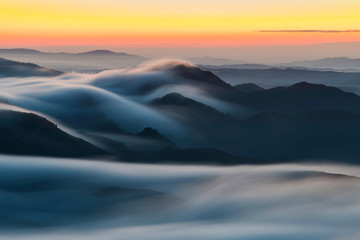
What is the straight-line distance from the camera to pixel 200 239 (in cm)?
5975

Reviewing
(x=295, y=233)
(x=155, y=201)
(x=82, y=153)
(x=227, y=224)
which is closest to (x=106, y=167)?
(x=82, y=153)

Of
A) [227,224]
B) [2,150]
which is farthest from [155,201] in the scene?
[2,150]

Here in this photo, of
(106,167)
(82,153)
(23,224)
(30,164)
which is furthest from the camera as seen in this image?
(82,153)

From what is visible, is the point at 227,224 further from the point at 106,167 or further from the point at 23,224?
the point at 106,167

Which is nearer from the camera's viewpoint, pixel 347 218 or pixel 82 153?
pixel 347 218

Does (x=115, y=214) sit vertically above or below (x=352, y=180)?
below

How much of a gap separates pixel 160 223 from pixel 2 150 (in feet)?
291

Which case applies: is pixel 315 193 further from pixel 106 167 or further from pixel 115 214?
pixel 106 167

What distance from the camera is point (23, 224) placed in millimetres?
80750

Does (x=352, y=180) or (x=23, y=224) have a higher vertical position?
(x=352, y=180)

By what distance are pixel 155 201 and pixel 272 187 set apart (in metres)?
22.3

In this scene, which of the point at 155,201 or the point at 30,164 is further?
the point at 30,164

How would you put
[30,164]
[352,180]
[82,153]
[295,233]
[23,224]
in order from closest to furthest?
[295,233] → [23,224] → [352,180] → [30,164] → [82,153]

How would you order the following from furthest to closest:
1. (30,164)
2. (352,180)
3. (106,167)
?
(106,167) < (30,164) < (352,180)
